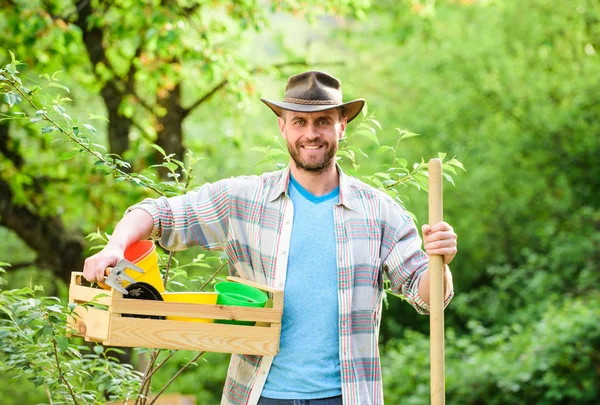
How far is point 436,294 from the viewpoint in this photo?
7.88 feet

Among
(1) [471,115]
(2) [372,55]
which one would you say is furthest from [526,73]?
(2) [372,55]

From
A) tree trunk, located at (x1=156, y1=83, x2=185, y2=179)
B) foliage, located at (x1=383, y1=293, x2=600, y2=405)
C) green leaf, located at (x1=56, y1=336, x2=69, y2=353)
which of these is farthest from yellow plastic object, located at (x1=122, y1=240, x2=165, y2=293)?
foliage, located at (x1=383, y1=293, x2=600, y2=405)

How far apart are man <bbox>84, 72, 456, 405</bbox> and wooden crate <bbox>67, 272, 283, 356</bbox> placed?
13 centimetres

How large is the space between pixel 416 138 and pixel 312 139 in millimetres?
9401

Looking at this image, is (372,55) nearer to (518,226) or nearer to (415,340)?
(518,226)

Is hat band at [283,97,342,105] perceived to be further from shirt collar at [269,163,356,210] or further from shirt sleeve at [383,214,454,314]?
shirt sleeve at [383,214,454,314]

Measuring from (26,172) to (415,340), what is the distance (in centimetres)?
525

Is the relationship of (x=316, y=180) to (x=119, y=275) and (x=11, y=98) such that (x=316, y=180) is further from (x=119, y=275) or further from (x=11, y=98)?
(x=11, y=98)

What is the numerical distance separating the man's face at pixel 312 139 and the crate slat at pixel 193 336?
0.56 meters

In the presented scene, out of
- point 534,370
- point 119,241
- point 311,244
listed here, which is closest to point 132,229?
point 119,241

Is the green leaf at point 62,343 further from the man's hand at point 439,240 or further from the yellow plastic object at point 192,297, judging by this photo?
the man's hand at point 439,240

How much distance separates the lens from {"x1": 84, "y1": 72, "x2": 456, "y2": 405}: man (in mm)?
2400

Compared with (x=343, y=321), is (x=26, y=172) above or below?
above

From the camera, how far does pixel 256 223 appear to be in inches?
102
